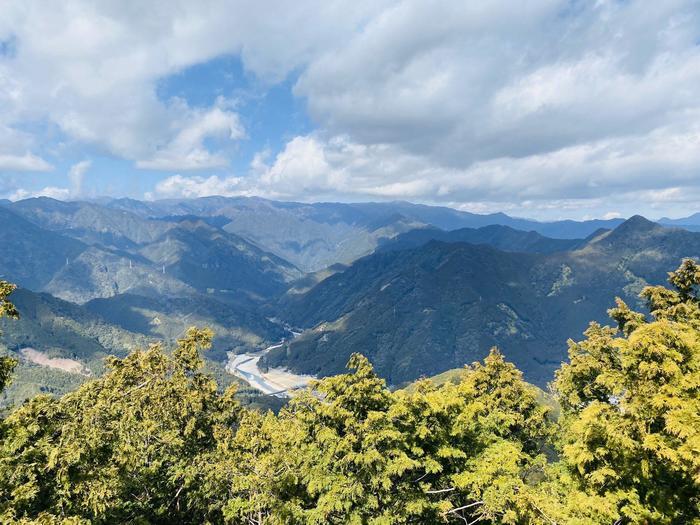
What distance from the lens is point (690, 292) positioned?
162ft

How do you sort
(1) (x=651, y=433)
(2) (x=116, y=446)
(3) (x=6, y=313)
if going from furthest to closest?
(2) (x=116, y=446) < (1) (x=651, y=433) < (3) (x=6, y=313)

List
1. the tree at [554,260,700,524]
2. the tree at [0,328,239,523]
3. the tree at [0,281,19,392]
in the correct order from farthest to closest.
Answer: the tree at [554,260,700,524] < the tree at [0,328,239,523] < the tree at [0,281,19,392]

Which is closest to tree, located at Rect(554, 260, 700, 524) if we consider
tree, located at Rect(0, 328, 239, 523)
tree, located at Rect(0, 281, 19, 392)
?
tree, located at Rect(0, 328, 239, 523)

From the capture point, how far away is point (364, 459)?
2194 centimetres

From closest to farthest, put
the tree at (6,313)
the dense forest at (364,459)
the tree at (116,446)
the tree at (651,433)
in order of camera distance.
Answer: the tree at (6,313) → the tree at (116,446) → the tree at (651,433) → the dense forest at (364,459)

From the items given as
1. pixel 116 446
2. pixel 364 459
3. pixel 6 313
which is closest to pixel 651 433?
pixel 364 459

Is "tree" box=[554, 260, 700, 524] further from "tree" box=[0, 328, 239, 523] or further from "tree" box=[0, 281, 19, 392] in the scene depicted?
"tree" box=[0, 281, 19, 392]

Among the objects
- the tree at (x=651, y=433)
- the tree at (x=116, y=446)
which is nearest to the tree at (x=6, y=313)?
the tree at (x=116, y=446)

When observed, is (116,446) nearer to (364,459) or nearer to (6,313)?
(6,313)

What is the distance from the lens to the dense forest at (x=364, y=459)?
1844 cm

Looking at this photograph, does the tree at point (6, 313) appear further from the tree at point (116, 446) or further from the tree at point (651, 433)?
the tree at point (651, 433)

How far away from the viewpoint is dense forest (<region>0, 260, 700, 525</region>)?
1844cm

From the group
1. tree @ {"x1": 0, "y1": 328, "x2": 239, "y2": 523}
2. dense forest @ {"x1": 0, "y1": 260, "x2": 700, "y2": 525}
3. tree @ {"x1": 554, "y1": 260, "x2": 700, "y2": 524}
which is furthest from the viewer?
dense forest @ {"x1": 0, "y1": 260, "x2": 700, "y2": 525}

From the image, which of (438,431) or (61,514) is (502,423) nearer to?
(438,431)
